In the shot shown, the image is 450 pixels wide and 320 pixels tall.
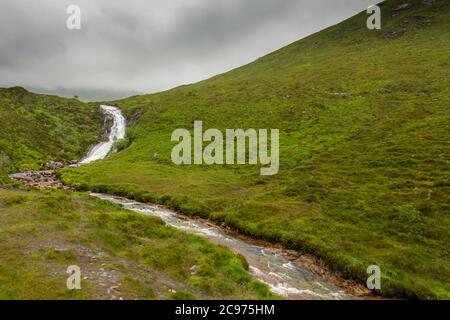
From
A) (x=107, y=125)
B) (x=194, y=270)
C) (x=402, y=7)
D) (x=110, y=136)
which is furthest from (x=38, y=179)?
(x=402, y=7)

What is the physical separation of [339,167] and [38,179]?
2043 inches

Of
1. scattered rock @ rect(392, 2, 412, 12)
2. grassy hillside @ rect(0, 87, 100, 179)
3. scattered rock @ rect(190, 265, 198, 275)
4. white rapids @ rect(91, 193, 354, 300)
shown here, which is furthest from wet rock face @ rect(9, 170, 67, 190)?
scattered rock @ rect(392, 2, 412, 12)

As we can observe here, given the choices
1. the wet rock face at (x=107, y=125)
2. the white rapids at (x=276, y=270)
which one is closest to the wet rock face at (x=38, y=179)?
the white rapids at (x=276, y=270)

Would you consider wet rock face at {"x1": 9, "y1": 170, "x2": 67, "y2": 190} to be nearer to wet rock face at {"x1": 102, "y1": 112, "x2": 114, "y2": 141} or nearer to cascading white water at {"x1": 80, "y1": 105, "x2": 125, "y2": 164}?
cascading white water at {"x1": 80, "y1": 105, "x2": 125, "y2": 164}

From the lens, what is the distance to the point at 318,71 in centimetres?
12862

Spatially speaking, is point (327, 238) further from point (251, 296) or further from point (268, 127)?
point (268, 127)

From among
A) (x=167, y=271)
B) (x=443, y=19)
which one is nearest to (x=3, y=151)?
(x=167, y=271)

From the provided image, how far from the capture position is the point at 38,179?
210 feet

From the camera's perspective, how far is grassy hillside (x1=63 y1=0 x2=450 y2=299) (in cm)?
3206

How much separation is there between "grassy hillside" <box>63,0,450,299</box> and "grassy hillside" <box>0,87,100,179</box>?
16.2m

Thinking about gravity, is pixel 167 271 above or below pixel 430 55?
below

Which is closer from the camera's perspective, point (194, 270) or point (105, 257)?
point (105, 257)

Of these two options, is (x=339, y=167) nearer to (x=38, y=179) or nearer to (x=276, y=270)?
(x=276, y=270)
